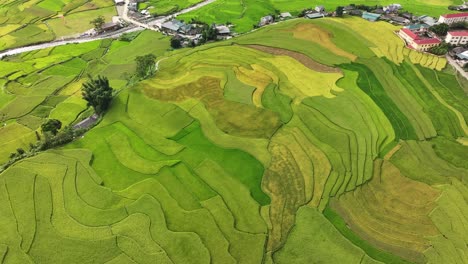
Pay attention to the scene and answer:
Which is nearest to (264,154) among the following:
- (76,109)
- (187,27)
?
(76,109)

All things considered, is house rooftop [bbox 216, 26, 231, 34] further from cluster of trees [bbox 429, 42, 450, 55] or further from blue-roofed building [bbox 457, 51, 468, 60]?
blue-roofed building [bbox 457, 51, 468, 60]

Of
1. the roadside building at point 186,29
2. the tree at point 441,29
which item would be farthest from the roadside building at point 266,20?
the tree at point 441,29

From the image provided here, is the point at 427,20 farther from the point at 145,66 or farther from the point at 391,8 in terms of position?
the point at 145,66

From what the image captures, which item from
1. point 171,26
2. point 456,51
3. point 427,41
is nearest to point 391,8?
point 427,41

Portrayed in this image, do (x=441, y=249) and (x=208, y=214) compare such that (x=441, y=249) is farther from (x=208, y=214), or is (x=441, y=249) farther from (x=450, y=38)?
(x=450, y=38)

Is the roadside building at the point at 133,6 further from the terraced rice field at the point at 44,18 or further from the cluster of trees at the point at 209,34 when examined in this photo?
the cluster of trees at the point at 209,34

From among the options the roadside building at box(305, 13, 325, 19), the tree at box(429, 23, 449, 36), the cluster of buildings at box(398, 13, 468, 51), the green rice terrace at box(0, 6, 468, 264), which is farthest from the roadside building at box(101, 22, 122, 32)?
the tree at box(429, 23, 449, 36)
